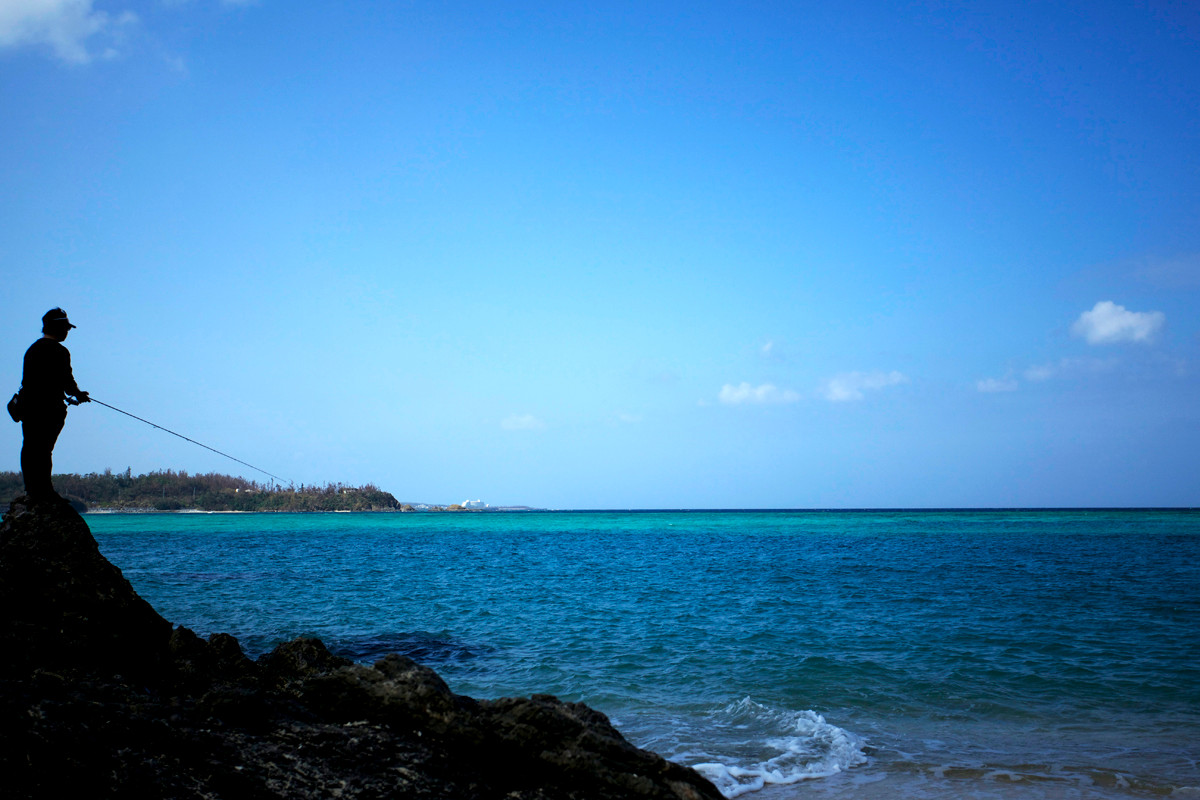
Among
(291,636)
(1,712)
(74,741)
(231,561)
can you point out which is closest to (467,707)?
(74,741)

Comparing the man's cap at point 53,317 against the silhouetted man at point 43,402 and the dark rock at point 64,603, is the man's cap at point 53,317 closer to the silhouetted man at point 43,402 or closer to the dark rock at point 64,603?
the silhouetted man at point 43,402

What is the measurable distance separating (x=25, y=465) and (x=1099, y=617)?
20747 millimetres

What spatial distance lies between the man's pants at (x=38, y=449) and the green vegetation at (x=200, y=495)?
111 metres

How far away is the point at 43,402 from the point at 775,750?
853 cm

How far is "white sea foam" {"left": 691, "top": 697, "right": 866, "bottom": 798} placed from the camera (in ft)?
23.7

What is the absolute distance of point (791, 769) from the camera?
7.46m

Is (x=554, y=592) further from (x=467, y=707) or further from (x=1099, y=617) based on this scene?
(x=467, y=707)

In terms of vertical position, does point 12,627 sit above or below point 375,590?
above

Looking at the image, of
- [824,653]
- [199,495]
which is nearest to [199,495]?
[199,495]

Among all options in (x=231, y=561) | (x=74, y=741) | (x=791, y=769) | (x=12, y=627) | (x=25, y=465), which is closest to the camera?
(x=74, y=741)

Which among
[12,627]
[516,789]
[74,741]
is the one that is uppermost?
[12,627]

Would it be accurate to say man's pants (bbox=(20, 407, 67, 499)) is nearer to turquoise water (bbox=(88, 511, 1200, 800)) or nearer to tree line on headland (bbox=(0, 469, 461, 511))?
turquoise water (bbox=(88, 511, 1200, 800))

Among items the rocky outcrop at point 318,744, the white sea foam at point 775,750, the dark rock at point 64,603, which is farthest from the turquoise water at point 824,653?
the dark rock at point 64,603

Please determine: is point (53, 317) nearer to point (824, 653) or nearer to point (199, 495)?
point (824, 653)
